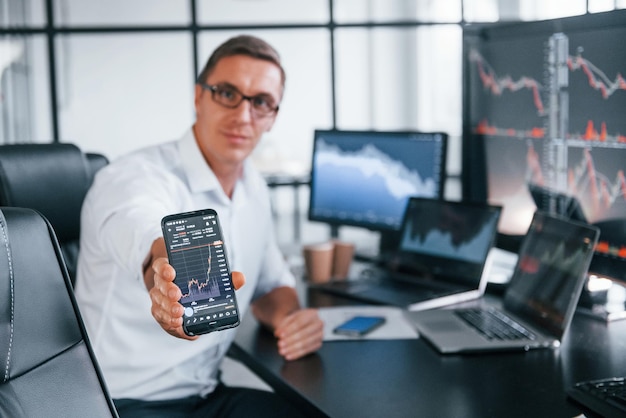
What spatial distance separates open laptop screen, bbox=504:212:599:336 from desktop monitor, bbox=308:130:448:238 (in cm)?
53

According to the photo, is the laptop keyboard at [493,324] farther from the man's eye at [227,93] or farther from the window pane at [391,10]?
the window pane at [391,10]

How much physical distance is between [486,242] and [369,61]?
2116 mm

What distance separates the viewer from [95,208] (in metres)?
1.62

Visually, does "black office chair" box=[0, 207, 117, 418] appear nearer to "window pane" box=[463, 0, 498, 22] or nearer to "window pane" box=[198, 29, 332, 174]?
"window pane" box=[198, 29, 332, 174]

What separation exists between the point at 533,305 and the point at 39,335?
111 cm

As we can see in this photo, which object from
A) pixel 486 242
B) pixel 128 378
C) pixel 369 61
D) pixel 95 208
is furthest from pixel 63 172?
pixel 369 61

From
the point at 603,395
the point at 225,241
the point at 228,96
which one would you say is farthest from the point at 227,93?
the point at 603,395

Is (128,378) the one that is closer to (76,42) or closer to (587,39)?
(587,39)

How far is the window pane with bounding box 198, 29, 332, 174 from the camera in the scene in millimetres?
3686

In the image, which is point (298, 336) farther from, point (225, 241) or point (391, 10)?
point (391, 10)

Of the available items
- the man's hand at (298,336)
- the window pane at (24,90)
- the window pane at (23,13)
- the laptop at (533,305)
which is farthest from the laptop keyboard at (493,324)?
the window pane at (23,13)

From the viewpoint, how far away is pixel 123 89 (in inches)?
144

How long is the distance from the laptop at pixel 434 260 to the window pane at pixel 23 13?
1985mm

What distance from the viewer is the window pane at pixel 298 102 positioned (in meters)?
3.69
